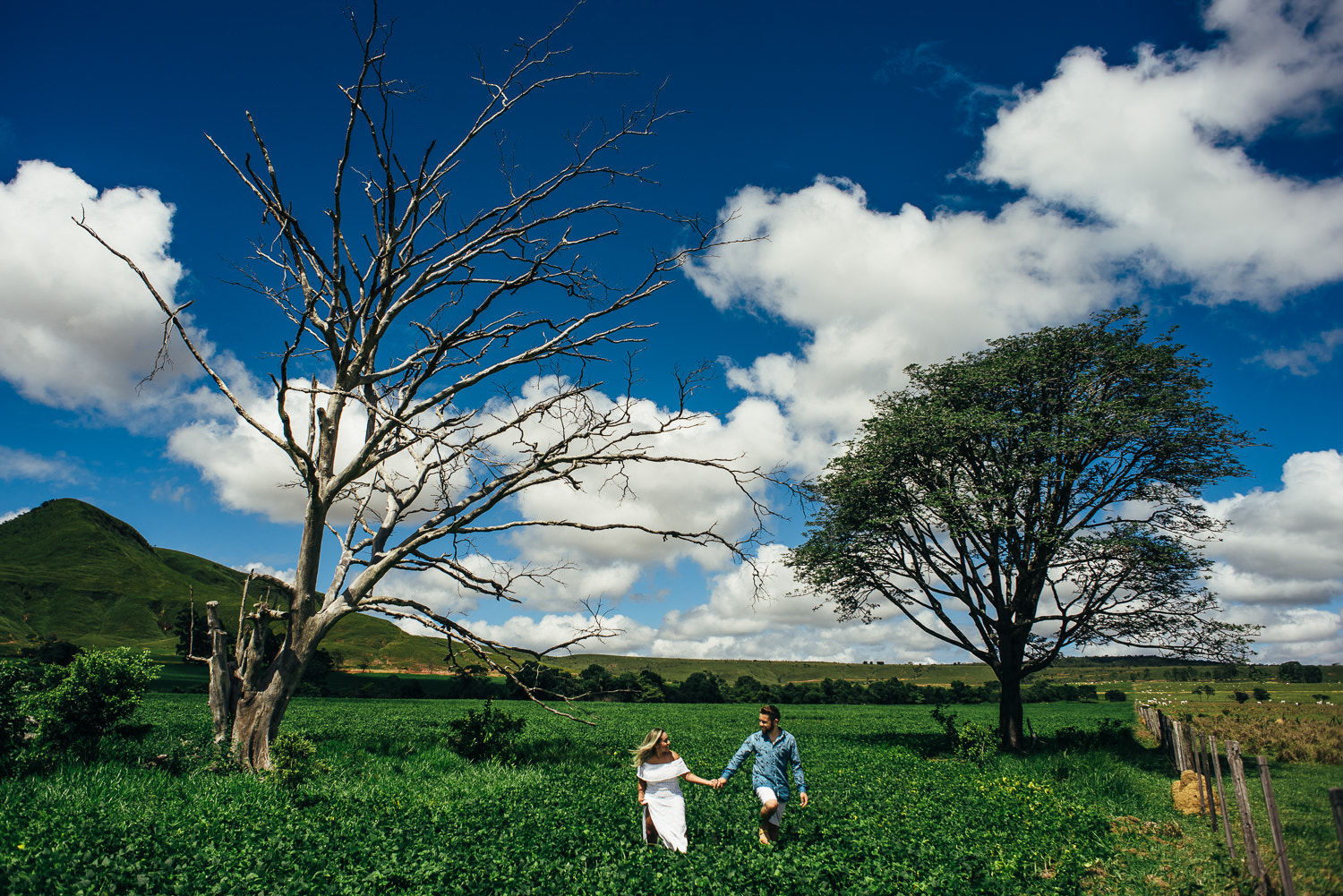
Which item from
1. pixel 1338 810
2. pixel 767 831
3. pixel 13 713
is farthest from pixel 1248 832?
pixel 13 713

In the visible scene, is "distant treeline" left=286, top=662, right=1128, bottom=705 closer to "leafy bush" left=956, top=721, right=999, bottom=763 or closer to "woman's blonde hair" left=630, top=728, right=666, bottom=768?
"leafy bush" left=956, top=721, right=999, bottom=763

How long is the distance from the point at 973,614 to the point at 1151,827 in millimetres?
11296

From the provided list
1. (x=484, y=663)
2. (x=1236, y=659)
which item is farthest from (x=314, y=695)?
(x=1236, y=659)

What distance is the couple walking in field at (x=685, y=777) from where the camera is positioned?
343 inches

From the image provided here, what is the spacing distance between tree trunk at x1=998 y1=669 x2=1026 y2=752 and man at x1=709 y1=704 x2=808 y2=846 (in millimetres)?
17109

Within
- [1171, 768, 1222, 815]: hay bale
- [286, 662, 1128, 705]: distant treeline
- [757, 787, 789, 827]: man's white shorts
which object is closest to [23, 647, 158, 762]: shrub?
[757, 787, 789, 827]: man's white shorts

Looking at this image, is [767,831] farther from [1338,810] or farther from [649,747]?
[1338,810]

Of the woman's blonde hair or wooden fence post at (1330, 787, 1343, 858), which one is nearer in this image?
wooden fence post at (1330, 787, 1343, 858)

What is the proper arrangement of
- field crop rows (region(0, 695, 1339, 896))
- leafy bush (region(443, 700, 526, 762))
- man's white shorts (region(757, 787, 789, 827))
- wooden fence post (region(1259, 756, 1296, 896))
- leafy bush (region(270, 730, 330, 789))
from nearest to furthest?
wooden fence post (region(1259, 756, 1296, 896))
field crop rows (region(0, 695, 1339, 896))
man's white shorts (region(757, 787, 789, 827))
leafy bush (region(270, 730, 330, 789))
leafy bush (region(443, 700, 526, 762))

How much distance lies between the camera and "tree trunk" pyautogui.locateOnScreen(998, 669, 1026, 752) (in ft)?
75.4

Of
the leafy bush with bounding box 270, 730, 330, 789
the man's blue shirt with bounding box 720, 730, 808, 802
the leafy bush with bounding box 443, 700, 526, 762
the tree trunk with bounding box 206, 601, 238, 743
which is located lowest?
the leafy bush with bounding box 443, 700, 526, 762

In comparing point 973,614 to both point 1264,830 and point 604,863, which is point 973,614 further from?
point 604,863

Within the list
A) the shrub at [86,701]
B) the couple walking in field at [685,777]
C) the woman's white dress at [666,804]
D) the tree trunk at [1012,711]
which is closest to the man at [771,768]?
the couple walking in field at [685,777]

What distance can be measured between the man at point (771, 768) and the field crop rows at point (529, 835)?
0.46 metres
